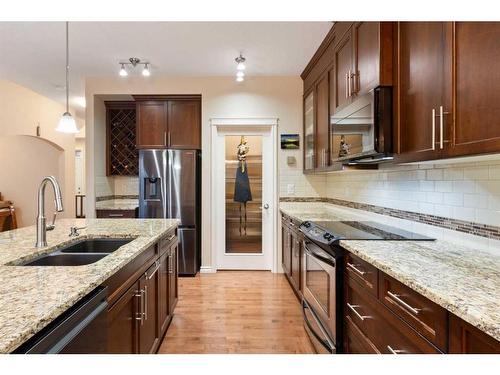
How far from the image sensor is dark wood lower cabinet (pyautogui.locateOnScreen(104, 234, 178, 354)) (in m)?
1.44

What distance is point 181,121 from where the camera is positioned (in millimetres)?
4250

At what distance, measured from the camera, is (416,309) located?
1.15 m

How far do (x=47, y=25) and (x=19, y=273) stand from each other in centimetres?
262

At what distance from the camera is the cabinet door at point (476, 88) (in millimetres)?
1120

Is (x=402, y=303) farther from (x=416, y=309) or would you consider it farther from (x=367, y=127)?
(x=367, y=127)

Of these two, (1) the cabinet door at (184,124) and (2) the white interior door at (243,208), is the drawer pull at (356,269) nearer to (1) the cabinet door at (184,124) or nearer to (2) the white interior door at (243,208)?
(2) the white interior door at (243,208)

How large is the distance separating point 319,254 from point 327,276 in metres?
0.20

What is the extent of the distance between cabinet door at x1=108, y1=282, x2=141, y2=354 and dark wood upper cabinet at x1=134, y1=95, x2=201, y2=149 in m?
2.78

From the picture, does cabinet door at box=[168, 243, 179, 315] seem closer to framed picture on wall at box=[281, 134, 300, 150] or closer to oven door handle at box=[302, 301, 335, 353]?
oven door handle at box=[302, 301, 335, 353]

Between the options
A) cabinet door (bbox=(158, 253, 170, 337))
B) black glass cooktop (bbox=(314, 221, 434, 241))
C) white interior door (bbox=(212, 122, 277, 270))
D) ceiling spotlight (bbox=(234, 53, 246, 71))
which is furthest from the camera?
white interior door (bbox=(212, 122, 277, 270))

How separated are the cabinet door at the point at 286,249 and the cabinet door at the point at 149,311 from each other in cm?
183

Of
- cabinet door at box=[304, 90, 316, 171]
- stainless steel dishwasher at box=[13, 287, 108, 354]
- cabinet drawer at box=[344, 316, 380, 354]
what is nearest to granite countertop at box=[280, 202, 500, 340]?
cabinet drawer at box=[344, 316, 380, 354]

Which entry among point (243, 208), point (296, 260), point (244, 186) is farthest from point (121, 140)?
point (296, 260)
